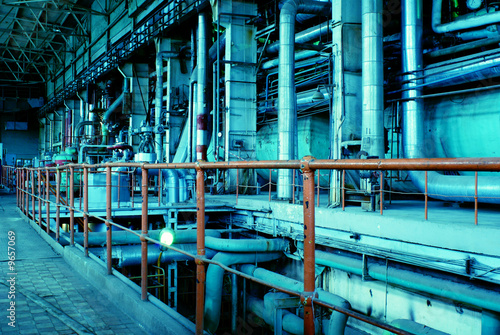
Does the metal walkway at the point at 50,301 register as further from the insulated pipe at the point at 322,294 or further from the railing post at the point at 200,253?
the insulated pipe at the point at 322,294

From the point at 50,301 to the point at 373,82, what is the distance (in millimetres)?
→ 6851

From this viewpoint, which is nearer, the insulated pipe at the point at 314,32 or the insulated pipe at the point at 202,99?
the insulated pipe at the point at 314,32

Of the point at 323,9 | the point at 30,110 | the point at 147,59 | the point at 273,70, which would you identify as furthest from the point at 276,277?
the point at 30,110

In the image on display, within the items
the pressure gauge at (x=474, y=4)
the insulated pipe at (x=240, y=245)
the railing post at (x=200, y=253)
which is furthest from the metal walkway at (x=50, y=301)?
the pressure gauge at (x=474, y=4)

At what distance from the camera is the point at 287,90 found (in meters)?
10.8

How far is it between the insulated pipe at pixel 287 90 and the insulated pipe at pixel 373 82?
98.5 inches

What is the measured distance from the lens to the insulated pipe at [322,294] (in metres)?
6.10

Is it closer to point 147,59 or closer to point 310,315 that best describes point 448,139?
point 310,315

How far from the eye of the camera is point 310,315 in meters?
1.89

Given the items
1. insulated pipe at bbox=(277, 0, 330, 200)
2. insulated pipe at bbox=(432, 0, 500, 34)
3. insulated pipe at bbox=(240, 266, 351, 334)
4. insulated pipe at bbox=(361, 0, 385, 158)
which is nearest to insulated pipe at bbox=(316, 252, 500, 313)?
Answer: insulated pipe at bbox=(240, 266, 351, 334)

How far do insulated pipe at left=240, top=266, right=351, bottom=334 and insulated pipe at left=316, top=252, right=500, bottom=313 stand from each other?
74cm

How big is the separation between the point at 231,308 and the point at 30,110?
1470 inches

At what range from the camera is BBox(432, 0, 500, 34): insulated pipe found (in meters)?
8.62

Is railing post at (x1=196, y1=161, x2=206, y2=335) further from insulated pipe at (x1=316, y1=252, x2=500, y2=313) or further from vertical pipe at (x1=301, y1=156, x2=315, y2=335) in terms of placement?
insulated pipe at (x1=316, y1=252, x2=500, y2=313)
